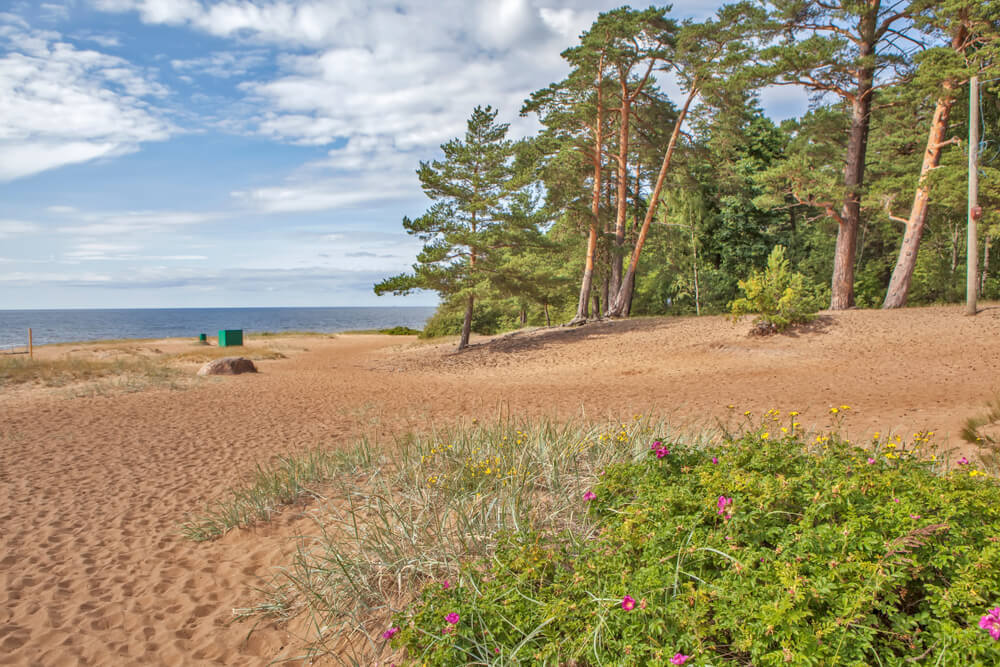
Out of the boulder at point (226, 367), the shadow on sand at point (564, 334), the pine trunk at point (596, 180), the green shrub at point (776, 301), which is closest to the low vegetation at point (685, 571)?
the green shrub at point (776, 301)

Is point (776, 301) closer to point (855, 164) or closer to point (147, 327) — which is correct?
point (855, 164)

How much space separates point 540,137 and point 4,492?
17605 millimetres

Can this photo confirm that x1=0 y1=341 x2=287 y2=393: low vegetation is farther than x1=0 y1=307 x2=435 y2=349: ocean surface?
No

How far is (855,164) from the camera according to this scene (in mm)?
15484

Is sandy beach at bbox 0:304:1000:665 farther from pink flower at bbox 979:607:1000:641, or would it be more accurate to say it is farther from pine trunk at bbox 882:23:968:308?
pink flower at bbox 979:607:1000:641

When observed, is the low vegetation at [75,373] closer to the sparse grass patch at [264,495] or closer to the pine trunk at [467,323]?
the pine trunk at [467,323]

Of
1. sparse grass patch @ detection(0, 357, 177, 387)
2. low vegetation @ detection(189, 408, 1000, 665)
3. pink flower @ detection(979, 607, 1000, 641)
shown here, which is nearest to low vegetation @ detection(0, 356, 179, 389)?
sparse grass patch @ detection(0, 357, 177, 387)

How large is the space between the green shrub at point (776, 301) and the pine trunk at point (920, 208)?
3273 mm

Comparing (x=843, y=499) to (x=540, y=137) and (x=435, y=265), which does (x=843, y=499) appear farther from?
(x=540, y=137)

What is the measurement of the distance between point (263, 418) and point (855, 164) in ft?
56.4

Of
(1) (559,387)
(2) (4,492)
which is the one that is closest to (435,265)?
(1) (559,387)

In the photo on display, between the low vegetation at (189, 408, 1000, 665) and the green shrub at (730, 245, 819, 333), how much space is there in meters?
11.6

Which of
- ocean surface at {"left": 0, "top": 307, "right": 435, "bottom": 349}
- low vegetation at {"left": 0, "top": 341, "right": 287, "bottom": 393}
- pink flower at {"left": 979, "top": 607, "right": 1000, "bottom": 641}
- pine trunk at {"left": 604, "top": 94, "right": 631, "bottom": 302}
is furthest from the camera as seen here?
ocean surface at {"left": 0, "top": 307, "right": 435, "bottom": 349}

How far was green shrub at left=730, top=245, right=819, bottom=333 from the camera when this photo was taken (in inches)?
551
